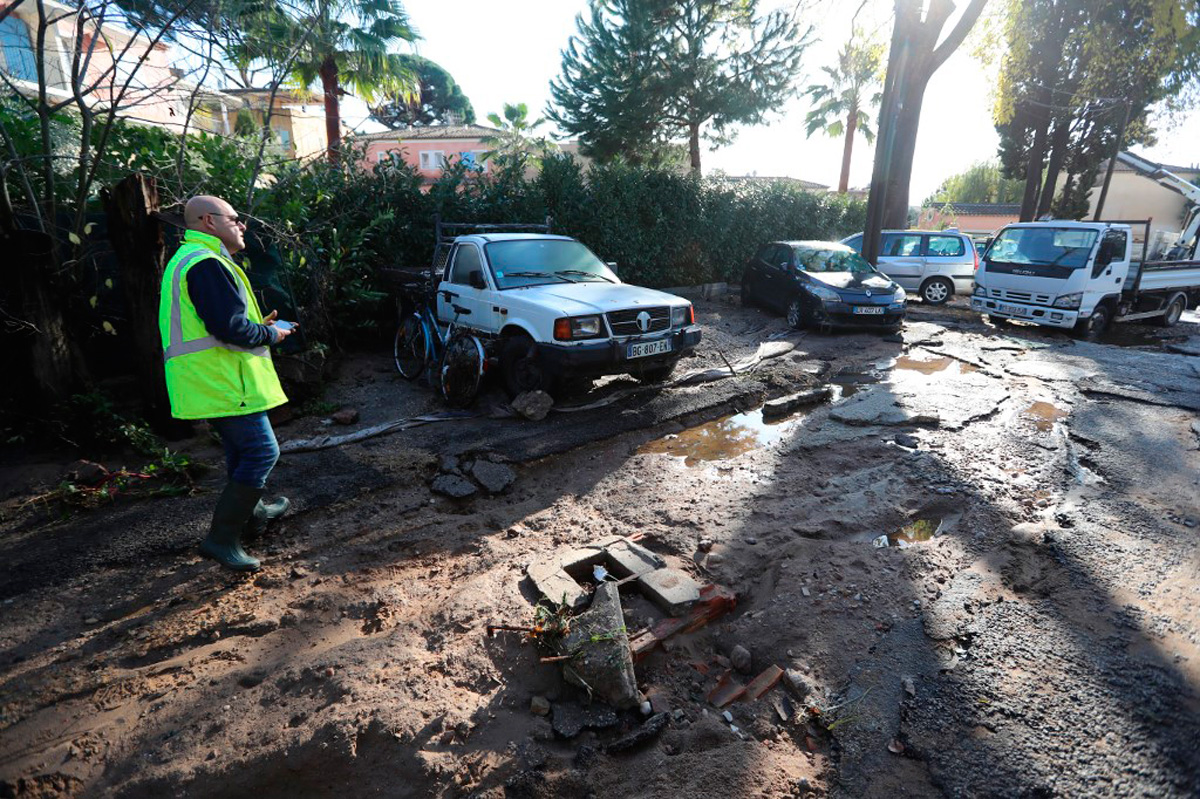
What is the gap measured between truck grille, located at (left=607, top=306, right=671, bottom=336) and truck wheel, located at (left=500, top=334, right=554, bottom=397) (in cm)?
84

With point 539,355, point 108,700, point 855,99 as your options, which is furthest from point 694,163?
point 108,700

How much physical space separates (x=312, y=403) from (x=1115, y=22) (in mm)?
26383

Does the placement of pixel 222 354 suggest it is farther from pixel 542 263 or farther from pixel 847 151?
pixel 847 151

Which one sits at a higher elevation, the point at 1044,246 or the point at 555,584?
the point at 1044,246

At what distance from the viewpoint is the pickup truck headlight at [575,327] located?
225 inches

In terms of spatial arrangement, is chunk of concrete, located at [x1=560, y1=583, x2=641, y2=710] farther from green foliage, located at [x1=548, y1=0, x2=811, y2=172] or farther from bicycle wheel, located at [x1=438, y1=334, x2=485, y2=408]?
green foliage, located at [x1=548, y1=0, x2=811, y2=172]

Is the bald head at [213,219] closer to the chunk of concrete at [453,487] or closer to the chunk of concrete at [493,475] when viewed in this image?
the chunk of concrete at [453,487]

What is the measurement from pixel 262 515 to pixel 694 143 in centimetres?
2214

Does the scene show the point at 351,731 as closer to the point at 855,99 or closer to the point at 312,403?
the point at 312,403

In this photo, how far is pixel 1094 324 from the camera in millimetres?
10805

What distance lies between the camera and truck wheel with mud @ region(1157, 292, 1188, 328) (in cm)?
1181

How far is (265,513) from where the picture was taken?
3885mm

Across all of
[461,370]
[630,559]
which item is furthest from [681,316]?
[630,559]

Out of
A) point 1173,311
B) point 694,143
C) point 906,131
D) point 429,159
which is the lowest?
point 1173,311
